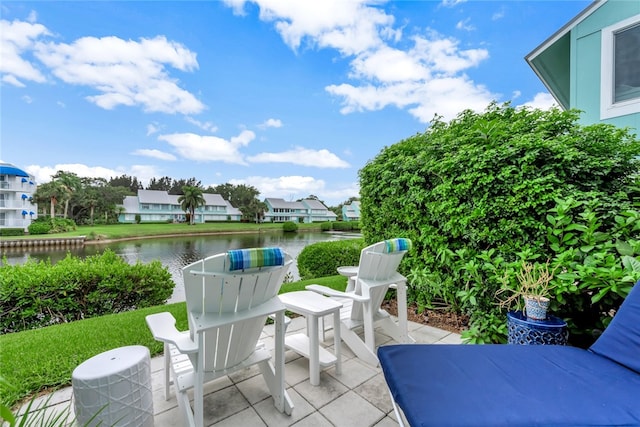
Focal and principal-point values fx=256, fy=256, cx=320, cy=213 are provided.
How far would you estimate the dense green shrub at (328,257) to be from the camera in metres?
6.17

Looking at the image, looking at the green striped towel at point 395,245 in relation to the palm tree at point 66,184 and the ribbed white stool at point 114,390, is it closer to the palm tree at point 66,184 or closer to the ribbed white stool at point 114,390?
the ribbed white stool at point 114,390

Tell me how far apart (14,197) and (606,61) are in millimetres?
35765

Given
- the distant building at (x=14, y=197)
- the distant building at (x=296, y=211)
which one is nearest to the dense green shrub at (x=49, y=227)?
the distant building at (x=14, y=197)

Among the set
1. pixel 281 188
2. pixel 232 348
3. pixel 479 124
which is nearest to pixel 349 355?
pixel 232 348

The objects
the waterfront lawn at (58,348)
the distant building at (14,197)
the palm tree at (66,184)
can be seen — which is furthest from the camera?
the palm tree at (66,184)

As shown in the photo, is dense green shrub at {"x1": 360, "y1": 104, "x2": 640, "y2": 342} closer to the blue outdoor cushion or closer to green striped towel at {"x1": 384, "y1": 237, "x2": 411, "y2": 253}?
the blue outdoor cushion

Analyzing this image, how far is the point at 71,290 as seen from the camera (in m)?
3.36

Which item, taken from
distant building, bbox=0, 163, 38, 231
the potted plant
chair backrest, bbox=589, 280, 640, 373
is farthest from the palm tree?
chair backrest, bbox=589, 280, 640, 373

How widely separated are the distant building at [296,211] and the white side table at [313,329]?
42167 millimetres

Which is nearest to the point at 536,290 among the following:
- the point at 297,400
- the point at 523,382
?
the point at 523,382

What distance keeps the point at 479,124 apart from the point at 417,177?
85cm

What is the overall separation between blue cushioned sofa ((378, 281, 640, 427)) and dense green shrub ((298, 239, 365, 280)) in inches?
175

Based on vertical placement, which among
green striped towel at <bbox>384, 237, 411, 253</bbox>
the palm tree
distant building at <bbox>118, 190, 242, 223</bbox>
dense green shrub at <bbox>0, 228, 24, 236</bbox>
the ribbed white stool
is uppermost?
the palm tree

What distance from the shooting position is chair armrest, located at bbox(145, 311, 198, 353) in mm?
1389
